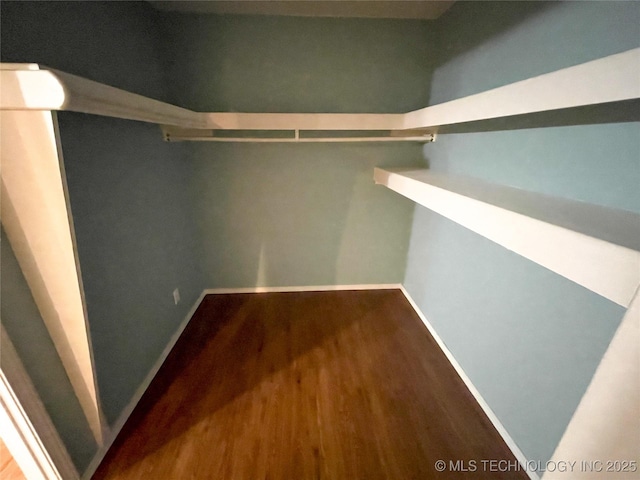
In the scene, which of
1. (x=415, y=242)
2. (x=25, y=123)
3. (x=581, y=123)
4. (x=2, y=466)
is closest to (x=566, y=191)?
(x=581, y=123)

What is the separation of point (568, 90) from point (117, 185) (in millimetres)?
1851

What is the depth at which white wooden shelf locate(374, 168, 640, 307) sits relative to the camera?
23.8 inches

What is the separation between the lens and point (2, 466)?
1.33 meters

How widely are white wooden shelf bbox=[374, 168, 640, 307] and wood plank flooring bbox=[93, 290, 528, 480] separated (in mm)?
1173

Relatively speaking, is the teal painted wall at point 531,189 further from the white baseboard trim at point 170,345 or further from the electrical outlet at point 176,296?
the electrical outlet at point 176,296

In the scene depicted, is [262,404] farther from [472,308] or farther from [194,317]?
[472,308]

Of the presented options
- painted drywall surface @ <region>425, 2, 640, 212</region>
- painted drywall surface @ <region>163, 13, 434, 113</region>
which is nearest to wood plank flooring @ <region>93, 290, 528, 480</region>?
painted drywall surface @ <region>425, 2, 640, 212</region>

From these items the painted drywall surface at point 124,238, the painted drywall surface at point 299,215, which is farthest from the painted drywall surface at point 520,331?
the painted drywall surface at point 124,238

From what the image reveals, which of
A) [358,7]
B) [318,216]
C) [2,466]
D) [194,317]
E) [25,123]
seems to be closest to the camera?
[25,123]

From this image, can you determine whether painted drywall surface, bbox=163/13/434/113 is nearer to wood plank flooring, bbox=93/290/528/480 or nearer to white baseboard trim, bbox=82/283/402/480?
white baseboard trim, bbox=82/283/402/480

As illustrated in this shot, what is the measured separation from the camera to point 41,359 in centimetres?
111

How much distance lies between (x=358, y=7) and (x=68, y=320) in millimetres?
2453

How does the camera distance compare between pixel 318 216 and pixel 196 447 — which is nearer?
pixel 196 447

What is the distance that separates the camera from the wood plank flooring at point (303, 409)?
4.56 feet
